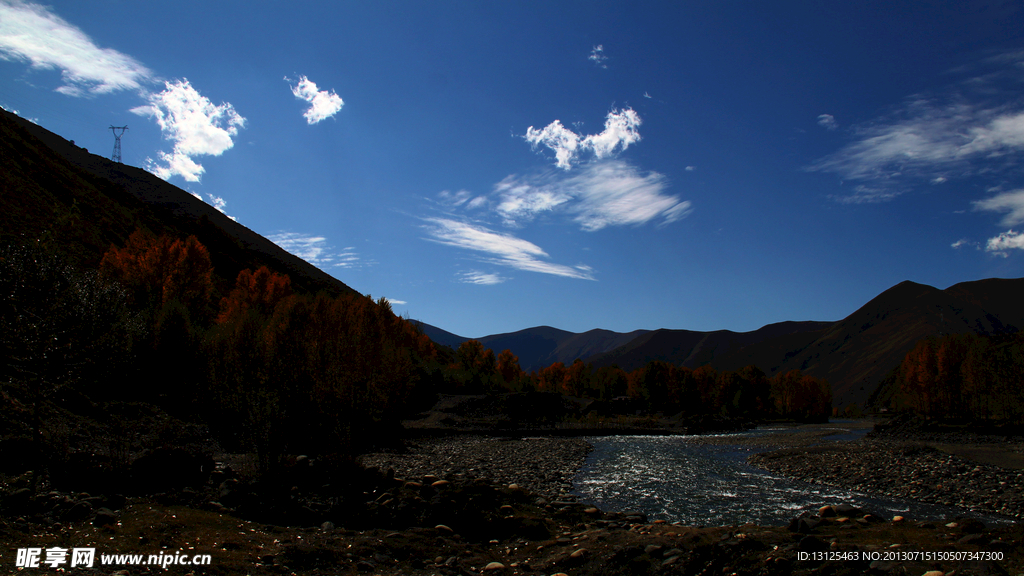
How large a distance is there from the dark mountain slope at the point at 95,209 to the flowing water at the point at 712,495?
19725 mm

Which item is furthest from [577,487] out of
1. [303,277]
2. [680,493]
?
[303,277]

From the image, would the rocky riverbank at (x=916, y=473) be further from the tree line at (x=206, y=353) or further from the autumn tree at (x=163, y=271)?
the autumn tree at (x=163, y=271)

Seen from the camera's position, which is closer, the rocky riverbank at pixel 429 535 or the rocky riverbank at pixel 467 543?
the rocky riverbank at pixel 467 543

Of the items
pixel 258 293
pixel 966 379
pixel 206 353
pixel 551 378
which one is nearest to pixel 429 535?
pixel 206 353

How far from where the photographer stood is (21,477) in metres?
10.3

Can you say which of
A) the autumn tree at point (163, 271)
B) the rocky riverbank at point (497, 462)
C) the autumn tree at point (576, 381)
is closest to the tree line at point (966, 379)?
the rocky riverbank at point (497, 462)

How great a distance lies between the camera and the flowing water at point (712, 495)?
51.2 ft

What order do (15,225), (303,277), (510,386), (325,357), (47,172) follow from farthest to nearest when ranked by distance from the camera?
1. (303,277)
2. (510,386)
3. (47,172)
4. (15,225)
5. (325,357)

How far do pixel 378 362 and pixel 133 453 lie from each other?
16614 mm

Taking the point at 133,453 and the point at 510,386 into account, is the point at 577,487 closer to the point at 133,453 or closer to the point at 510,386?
the point at 133,453

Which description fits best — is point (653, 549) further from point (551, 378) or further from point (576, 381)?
point (551, 378)

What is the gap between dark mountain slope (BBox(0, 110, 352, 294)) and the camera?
5472 centimetres

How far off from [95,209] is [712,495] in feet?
320

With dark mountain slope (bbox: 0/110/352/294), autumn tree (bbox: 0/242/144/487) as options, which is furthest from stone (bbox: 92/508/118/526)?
dark mountain slope (bbox: 0/110/352/294)
